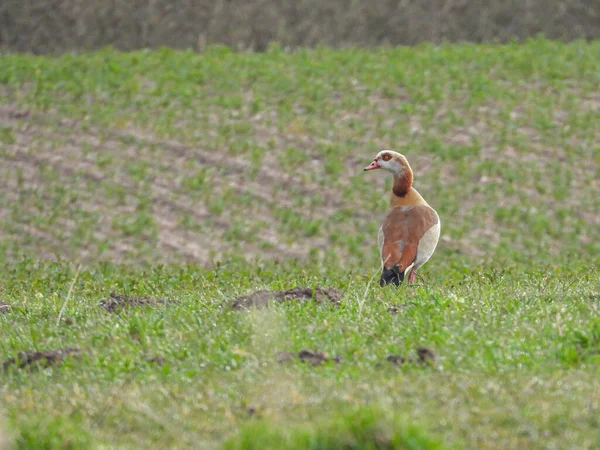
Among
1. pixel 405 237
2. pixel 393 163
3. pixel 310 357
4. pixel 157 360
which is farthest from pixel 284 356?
pixel 393 163

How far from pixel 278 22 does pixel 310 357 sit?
1843 centimetres

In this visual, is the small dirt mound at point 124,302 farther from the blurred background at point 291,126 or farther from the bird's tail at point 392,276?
the blurred background at point 291,126

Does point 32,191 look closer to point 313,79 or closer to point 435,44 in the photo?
point 313,79

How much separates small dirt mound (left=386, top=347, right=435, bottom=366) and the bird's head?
13.4 feet

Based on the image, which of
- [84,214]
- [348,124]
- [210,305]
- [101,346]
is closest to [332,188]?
[348,124]

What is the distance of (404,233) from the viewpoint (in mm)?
9477

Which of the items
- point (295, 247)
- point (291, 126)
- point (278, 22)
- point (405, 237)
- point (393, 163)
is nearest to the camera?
point (405, 237)

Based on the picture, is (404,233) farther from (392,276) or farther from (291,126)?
(291,126)

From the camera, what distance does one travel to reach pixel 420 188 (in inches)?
671

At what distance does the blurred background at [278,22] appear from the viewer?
925 inches

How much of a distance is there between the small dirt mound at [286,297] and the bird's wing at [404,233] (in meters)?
0.90

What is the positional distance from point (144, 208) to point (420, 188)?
4.52m

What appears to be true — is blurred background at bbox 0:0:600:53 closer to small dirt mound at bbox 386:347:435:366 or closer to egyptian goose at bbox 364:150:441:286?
egyptian goose at bbox 364:150:441:286

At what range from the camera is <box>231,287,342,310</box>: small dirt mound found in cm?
803
